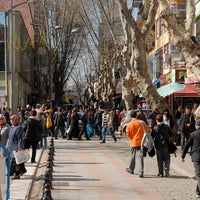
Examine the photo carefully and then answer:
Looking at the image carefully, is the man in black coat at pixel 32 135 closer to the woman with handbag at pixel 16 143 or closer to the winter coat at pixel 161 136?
the woman with handbag at pixel 16 143

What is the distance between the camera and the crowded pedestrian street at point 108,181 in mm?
10516

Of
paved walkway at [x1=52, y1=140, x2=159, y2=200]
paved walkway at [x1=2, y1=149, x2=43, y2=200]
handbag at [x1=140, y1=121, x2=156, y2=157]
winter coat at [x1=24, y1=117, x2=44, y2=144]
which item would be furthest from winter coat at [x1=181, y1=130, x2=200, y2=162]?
winter coat at [x1=24, y1=117, x2=44, y2=144]

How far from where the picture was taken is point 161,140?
1305 cm

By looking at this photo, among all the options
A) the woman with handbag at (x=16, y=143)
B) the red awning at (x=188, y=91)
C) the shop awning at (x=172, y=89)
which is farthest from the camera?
the shop awning at (x=172, y=89)

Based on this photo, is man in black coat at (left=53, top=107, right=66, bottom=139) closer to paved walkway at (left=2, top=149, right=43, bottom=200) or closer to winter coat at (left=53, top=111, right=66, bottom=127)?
winter coat at (left=53, top=111, right=66, bottom=127)

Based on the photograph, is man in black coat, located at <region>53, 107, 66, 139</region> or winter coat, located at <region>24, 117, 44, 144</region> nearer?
winter coat, located at <region>24, 117, 44, 144</region>

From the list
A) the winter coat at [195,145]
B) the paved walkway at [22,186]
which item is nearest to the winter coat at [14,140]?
the paved walkway at [22,186]

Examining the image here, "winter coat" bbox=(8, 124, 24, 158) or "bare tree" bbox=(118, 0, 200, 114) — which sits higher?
"bare tree" bbox=(118, 0, 200, 114)

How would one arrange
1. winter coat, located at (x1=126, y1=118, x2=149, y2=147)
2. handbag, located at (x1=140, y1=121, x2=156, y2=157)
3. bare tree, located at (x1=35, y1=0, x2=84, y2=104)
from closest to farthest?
handbag, located at (x1=140, y1=121, x2=156, y2=157) < winter coat, located at (x1=126, y1=118, x2=149, y2=147) < bare tree, located at (x1=35, y1=0, x2=84, y2=104)

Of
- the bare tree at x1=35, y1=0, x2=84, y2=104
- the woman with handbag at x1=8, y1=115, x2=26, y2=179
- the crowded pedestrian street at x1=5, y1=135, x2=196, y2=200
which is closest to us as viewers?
the crowded pedestrian street at x1=5, y1=135, x2=196, y2=200

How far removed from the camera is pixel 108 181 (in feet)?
40.5

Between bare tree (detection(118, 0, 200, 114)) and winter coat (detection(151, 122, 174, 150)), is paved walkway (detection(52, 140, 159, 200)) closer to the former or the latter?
winter coat (detection(151, 122, 174, 150))

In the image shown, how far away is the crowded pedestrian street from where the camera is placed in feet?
34.5

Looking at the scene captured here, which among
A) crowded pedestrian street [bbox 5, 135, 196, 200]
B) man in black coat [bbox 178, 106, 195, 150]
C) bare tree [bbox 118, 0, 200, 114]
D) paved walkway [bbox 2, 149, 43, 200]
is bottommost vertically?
crowded pedestrian street [bbox 5, 135, 196, 200]
